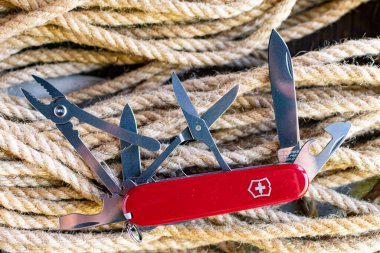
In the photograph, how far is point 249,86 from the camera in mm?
1199

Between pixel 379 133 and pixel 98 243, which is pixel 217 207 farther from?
pixel 379 133

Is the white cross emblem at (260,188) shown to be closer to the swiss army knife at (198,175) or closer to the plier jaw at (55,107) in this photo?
the swiss army knife at (198,175)

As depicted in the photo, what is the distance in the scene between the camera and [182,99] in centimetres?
113

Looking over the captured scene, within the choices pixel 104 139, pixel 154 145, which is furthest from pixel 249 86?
pixel 104 139

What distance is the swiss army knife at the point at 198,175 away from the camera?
44.3 inches

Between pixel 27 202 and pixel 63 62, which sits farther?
pixel 63 62

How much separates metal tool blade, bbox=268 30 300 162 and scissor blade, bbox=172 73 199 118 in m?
0.21

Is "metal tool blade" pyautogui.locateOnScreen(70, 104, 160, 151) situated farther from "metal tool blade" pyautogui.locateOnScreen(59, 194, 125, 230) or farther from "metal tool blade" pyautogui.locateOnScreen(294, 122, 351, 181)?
"metal tool blade" pyautogui.locateOnScreen(294, 122, 351, 181)

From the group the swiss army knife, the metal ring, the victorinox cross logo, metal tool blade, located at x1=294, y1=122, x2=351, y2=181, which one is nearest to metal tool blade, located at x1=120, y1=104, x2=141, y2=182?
the swiss army knife

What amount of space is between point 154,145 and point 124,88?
0.29 meters

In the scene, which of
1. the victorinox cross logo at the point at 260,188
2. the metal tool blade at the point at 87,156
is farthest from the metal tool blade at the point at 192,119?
the metal tool blade at the point at 87,156

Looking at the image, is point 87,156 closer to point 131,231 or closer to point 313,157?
point 131,231

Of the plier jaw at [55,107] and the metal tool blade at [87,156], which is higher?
the plier jaw at [55,107]

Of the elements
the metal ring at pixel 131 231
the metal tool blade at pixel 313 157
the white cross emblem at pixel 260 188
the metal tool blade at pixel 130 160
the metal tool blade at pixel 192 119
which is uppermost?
the metal tool blade at pixel 192 119
